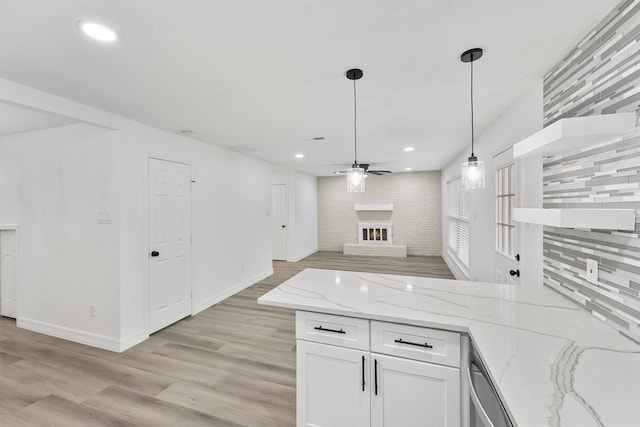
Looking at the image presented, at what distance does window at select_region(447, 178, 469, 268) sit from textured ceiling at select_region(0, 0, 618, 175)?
245cm

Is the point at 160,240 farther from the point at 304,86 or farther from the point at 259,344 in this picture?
the point at 304,86

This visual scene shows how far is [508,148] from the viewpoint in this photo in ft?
8.61

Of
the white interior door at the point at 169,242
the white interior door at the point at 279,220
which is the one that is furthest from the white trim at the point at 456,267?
the white interior door at the point at 169,242

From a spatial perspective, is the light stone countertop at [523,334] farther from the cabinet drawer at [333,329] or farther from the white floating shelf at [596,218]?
the white floating shelf at [596,218]

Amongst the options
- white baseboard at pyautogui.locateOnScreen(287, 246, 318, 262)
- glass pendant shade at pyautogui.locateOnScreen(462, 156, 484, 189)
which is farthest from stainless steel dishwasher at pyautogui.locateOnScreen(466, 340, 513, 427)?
white baseboard at pyautogui.locateOnScreen(287, 246, 318, 262)

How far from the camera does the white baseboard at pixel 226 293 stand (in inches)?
154

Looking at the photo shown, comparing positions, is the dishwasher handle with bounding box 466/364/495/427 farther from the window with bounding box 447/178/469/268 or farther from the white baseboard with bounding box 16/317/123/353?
the window with bounding box 447/178/469/268

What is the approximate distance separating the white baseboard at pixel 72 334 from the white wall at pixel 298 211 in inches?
177

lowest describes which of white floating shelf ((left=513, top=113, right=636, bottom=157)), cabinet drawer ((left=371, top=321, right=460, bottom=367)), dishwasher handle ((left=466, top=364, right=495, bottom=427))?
dishwasher handle ((left=466, top=364, right=495, bottom=427))

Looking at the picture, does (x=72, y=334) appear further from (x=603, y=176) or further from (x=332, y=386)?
(x=603, y=176)

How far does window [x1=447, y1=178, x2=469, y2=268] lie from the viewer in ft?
16.2

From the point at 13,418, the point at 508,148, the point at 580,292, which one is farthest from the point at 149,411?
the point at 508,148

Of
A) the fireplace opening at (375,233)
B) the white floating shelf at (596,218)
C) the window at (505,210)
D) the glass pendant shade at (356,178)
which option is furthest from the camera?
the fireplace opening at (375,233)

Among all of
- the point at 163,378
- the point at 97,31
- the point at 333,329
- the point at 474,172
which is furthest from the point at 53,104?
the point at 474,172
